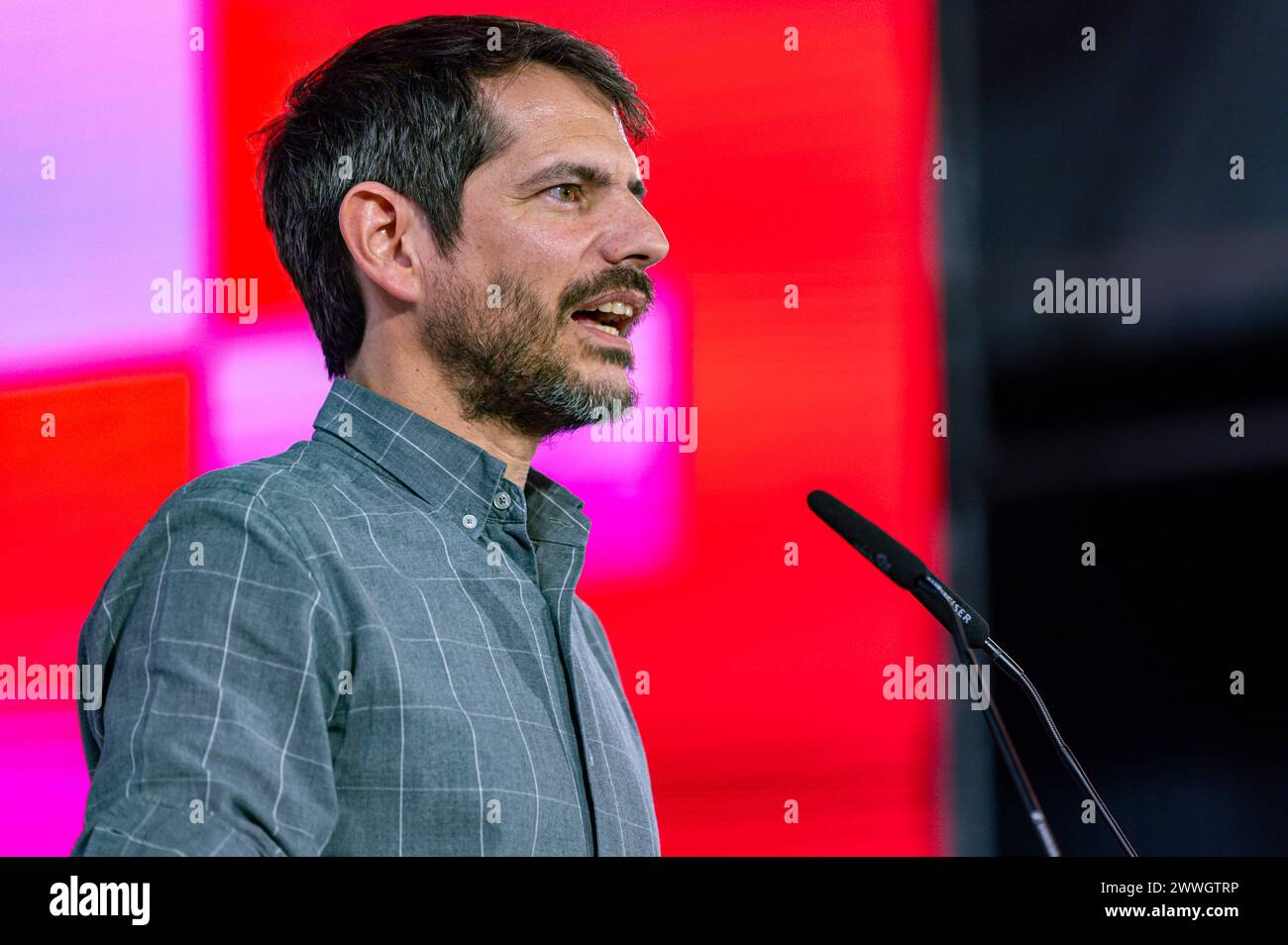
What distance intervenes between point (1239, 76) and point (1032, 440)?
0.71 m

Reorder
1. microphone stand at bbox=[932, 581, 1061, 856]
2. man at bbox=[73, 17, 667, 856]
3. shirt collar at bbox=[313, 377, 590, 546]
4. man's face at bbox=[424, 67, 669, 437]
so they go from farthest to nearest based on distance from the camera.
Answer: man's face at bbox=[424, 67, 669, 437]
shirt collar at bbox=[313, 377, 590, 546]
man at bbox=[73, 17, 667, 856]
microphone stand at bbox=[932, 581, 1061, 856]

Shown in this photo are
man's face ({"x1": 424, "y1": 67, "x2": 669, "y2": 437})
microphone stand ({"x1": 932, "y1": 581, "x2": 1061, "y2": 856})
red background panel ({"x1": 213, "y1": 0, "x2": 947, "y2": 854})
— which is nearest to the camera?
microphone stand ({"x1": 932, "y1": 581, "x2": 1061, "y2": 856})

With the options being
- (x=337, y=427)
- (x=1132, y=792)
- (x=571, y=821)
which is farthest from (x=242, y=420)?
(x=1132, y=792)

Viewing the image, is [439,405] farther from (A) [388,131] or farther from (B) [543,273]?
(A) [388,131]

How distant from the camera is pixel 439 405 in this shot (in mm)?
1299

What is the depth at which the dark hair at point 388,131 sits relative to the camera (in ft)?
4.50

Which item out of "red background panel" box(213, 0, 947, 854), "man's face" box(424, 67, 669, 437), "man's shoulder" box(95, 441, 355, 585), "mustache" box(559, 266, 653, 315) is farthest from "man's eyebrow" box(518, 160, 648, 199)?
"red background panel" box(213, 0, 947, 854)

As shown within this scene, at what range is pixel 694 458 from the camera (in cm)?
199

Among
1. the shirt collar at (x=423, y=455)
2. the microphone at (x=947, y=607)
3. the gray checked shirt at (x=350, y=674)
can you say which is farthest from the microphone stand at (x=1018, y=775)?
the shirt collar at (x=423, y=455)

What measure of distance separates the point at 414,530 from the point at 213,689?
0.29 m

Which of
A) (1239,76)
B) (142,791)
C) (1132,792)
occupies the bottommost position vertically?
(1132,792)

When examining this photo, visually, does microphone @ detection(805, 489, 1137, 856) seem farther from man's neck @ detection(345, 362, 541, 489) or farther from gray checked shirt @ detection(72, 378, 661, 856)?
man's neck @ detection(345, 362, 541, 489)

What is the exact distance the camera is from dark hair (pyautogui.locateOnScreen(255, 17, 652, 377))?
1.37 meters
